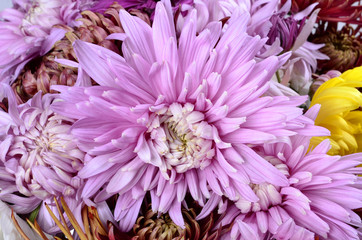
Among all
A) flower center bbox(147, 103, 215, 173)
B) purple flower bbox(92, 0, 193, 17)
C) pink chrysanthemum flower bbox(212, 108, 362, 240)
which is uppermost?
purple flower bbox(92, 0, 193, 17)

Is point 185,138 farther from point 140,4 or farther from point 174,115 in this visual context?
point 140,4

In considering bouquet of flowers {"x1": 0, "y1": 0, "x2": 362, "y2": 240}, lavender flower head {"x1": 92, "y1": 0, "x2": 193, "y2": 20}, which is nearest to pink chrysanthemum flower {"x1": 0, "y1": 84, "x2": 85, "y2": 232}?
bouquet of flowers {"x1": 0, "y1": 0, "x2": 362, "y2": 240}

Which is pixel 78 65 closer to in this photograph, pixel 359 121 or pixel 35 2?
pixel 35 2

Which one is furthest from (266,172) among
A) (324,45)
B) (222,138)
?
(324,45)

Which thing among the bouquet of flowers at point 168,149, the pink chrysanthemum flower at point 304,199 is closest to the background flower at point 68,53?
the bouquet of flowers at point 168,149

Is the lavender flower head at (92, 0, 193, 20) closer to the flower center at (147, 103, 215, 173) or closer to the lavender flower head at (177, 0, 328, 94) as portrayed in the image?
the lavender flower head at (177, 0, 328, 94)

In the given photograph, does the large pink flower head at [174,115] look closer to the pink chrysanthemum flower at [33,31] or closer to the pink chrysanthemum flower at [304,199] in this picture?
the pink chrysanthemum flower at [304,199]
